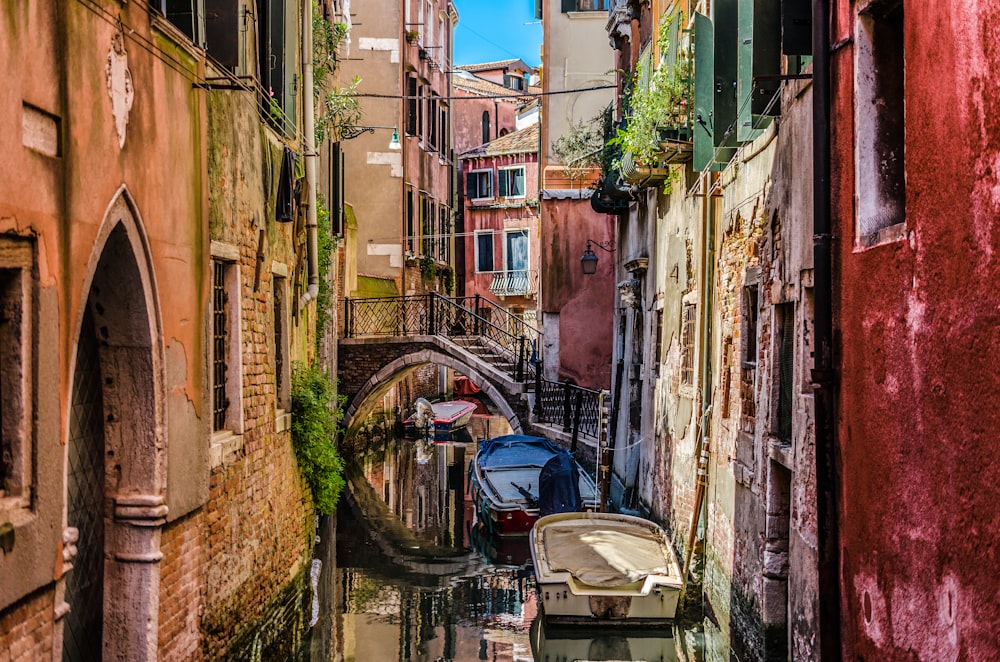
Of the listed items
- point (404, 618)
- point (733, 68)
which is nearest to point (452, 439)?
point (404, 618)

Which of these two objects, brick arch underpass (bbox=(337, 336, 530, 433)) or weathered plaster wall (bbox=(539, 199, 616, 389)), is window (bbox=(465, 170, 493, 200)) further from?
weathered plaster wall (bbox=(539, 199, 616, 389))

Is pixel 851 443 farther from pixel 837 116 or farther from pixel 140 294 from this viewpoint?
pixel 140 294

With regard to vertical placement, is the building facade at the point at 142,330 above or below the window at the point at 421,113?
below

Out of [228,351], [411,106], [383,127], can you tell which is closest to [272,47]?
[228,351]

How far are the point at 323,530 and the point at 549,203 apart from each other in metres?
9.33

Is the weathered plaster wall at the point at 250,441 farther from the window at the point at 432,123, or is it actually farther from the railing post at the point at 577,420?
the window at the point at 432,123

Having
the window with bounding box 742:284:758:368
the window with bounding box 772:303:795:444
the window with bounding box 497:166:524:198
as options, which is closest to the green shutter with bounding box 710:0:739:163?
the window with bounding box 742:284:758:368

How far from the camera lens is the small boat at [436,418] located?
3272 centimetres

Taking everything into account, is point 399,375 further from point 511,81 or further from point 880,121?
point 511,81

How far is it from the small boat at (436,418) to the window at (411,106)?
773 cm

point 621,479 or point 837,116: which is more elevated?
point 837,116

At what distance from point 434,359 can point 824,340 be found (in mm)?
18188

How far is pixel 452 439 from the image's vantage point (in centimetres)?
3262

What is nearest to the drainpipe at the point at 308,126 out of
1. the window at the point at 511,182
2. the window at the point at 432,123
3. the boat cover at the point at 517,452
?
the boat cover at the point at 517,452
